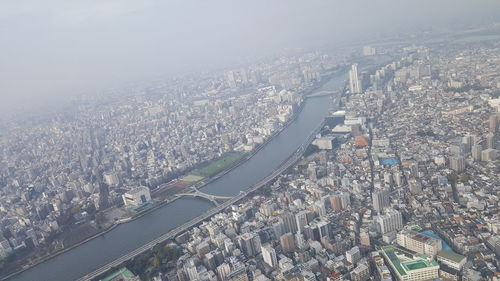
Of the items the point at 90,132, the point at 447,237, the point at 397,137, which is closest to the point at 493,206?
the point at 447,237

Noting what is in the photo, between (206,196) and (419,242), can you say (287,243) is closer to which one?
(419,242)

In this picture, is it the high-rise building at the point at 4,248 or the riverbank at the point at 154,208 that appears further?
the high-rise building at the point at 4,248

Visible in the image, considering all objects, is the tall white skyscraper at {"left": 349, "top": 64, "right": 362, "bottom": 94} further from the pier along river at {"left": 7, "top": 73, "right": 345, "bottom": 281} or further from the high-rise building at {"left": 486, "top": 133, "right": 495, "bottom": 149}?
the high-rise building at {"left": 486, "top": 133, "right": 495, "bottom": 149}

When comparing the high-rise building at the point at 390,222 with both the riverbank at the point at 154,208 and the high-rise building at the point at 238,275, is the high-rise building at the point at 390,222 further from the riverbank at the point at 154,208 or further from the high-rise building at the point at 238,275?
the riverbank at the point at 154,208

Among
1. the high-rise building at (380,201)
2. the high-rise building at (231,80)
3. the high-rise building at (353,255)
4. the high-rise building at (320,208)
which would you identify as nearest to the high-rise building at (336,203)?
the high-rise building at (320,208)

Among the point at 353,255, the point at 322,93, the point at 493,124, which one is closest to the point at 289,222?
the point at 353,255
